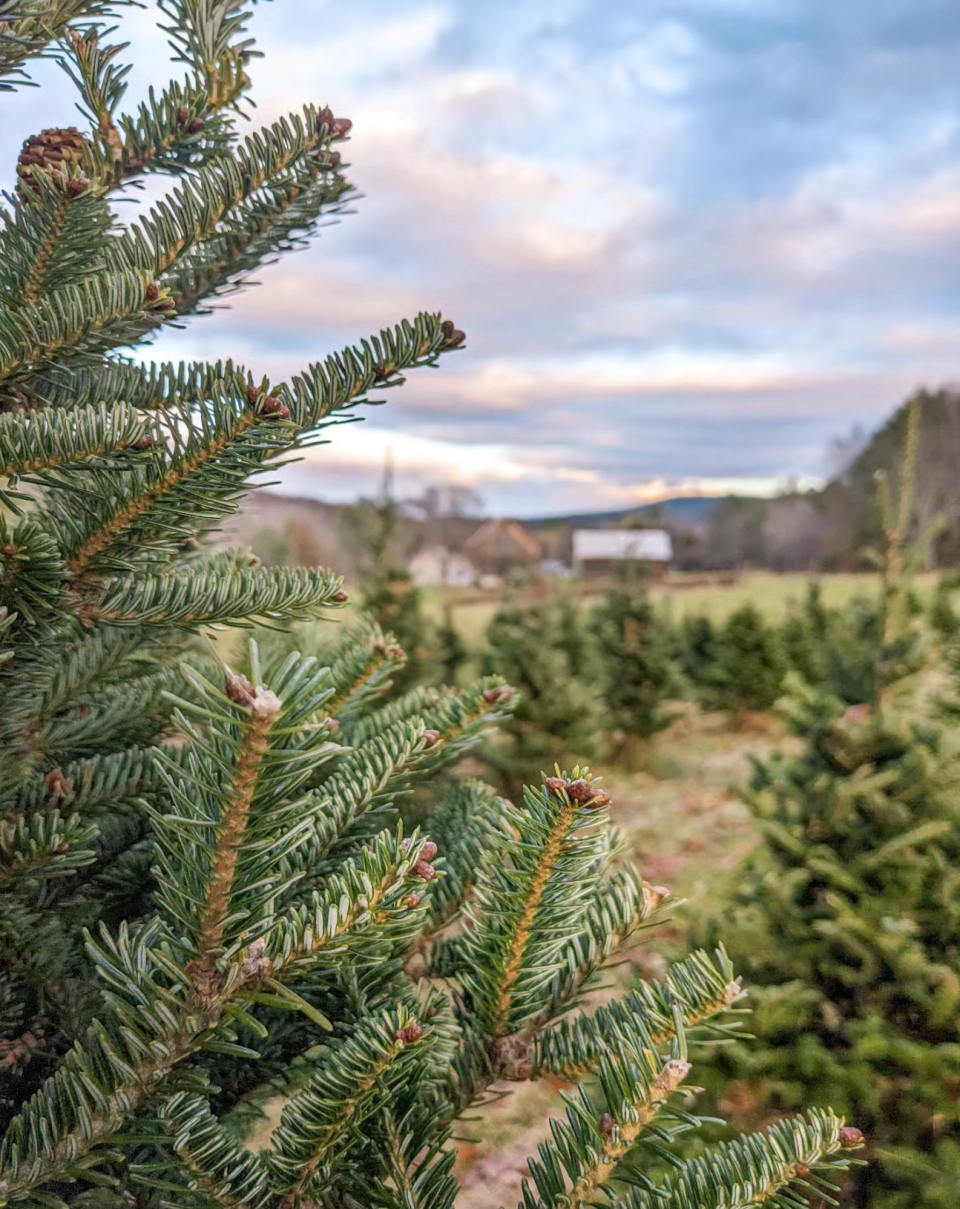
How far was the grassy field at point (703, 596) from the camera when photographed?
14.1 meters

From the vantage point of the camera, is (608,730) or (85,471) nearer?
(85,471)

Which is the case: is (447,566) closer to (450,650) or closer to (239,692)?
(450,650)

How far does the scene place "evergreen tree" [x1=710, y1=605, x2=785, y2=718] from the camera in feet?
42.5

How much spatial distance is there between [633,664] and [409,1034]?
10.3m

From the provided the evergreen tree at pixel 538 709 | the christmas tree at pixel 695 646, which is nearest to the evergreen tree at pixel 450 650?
the evergreen tree at pixel 538 709

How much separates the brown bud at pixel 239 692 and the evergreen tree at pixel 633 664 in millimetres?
10202

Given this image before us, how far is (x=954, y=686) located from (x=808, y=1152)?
15.5 feet

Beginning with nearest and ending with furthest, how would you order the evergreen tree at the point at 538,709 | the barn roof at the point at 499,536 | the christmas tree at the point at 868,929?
the christmas tree at the point at 868,929
the evergreen tree at the point at 538,709
the barn roof at the point at 499,536

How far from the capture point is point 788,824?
3410 mm

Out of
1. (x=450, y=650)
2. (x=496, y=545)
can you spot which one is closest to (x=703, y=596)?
(x=450, y=650)

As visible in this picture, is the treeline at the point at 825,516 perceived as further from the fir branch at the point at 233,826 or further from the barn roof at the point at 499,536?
the fir branch at the point at 233,826

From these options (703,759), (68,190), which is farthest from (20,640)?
(703,759)

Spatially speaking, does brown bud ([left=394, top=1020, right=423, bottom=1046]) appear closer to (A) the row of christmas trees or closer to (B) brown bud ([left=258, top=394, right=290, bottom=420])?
(A) the row of christmas trees

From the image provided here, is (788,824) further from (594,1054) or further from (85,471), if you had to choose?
(85,471)
